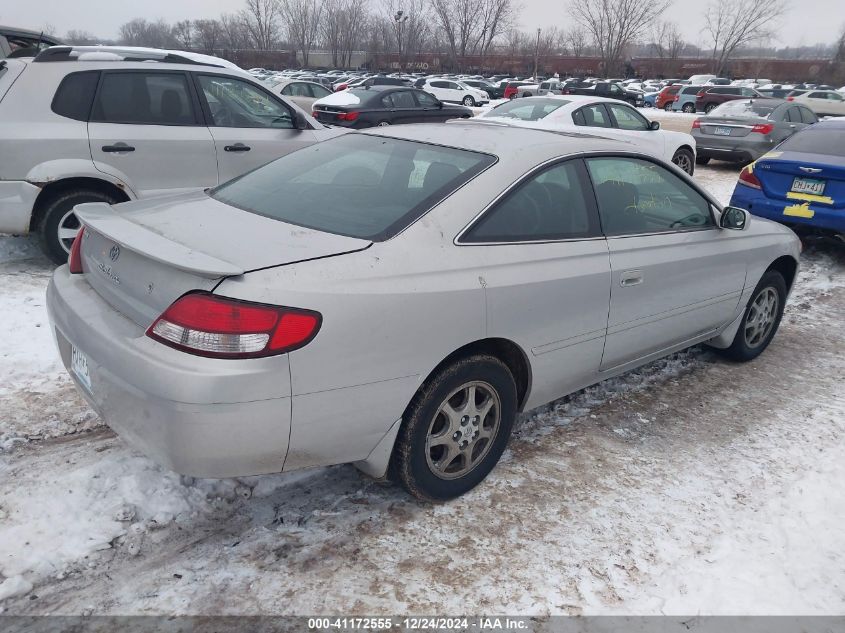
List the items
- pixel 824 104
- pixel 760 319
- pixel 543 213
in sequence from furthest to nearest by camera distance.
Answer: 1. pixel 824 104
2. pixel 760 319
3. pixel 543 213

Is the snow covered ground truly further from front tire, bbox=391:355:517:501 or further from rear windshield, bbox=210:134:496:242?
rear windshield, bbox=210:134:496:242

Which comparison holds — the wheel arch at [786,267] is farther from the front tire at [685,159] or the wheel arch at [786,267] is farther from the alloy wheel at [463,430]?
the front tire at [685,159]

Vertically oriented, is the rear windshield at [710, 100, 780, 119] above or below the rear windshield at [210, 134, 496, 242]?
above

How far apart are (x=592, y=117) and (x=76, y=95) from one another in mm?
7298

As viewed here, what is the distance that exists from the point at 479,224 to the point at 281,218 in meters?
0.86

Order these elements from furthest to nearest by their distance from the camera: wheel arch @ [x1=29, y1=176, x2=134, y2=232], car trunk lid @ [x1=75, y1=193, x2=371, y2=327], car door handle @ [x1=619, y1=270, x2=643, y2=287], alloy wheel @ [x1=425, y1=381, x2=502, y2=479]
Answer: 1. wheel arch @ [x1=29, y1=176, x2=134, y2=232]
2. car door handle @ [x1=619, y1=270, x2=643, y2=287]
3. alloy wheel @ [x1=425, y1=381, x2=502, y2=479]
4. car trunk lid @ [x1=75, y1=193, x2=371, y2=327]

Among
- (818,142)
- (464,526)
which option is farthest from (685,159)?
Result: (464,526)

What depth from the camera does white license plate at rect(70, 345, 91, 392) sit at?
258cm

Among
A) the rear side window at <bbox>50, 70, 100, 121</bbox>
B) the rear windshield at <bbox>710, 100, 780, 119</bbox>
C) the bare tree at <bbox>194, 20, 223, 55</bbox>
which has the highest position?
the bare tree at <bbox>194, 20, 223, 55</bbox>

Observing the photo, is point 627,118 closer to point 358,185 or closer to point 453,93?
point 358,185

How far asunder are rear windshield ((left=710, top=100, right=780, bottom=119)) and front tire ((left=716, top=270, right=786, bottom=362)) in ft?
32.8

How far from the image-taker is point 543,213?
317 centimetres

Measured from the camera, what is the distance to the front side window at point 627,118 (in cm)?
1050

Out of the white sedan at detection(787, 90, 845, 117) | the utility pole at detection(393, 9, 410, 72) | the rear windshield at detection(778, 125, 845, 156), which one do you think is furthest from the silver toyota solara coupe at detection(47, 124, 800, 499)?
the utility pole at detection(393, 9, 410, 72)
